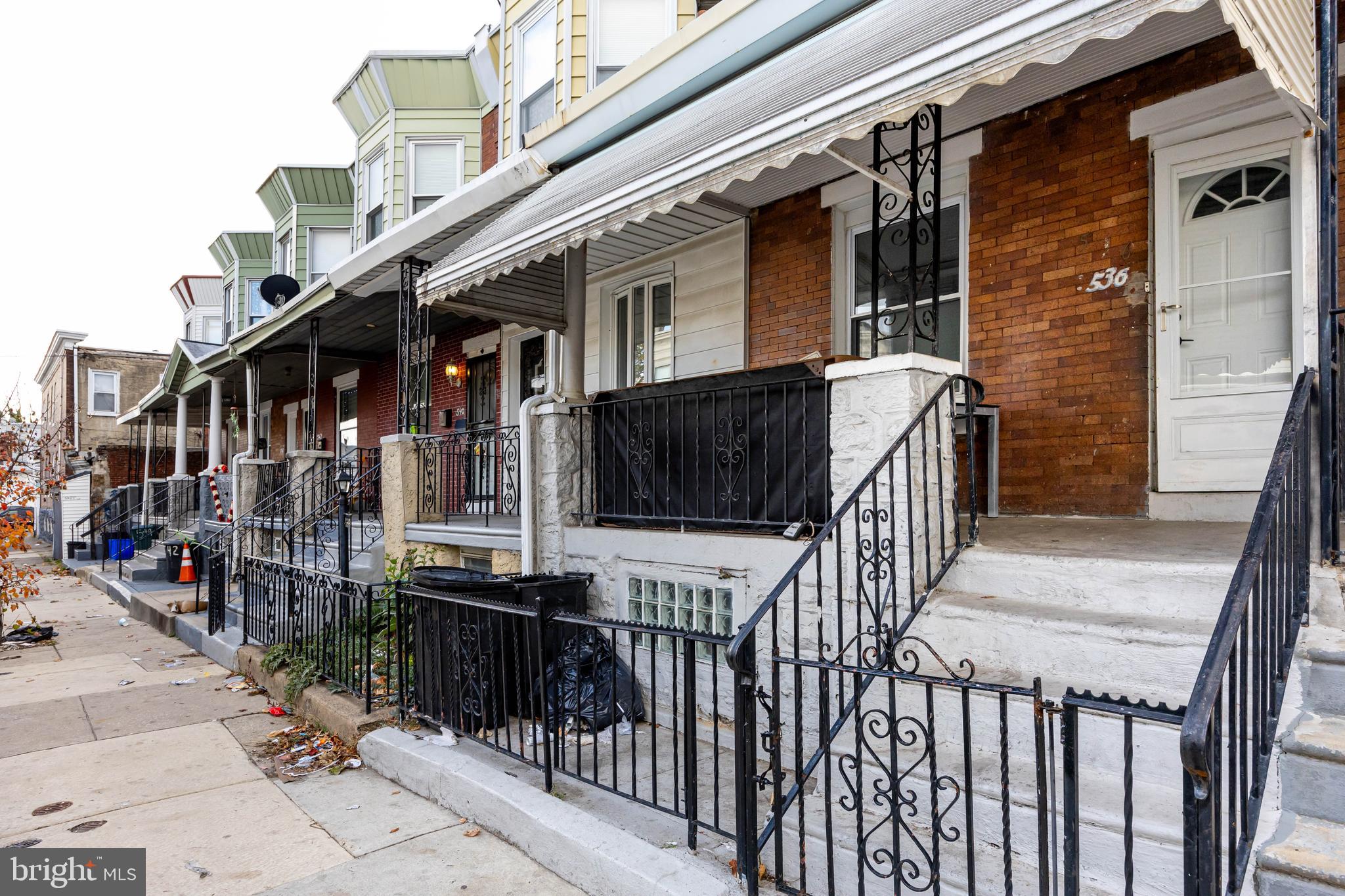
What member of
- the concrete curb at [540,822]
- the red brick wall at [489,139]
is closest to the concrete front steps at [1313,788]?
the concrete curb at [540,822]

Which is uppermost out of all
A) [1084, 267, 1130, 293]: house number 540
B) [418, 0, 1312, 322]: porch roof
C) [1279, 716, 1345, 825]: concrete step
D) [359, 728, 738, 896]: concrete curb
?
[418, 0, 1312, 322]: porch roof

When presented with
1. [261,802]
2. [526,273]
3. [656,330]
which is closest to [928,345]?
[656,330]

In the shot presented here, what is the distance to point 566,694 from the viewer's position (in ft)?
15.1

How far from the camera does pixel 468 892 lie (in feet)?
10.8

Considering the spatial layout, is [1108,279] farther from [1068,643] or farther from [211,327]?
[211,327]

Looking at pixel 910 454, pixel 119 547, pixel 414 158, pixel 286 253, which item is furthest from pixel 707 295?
pixel 119 547

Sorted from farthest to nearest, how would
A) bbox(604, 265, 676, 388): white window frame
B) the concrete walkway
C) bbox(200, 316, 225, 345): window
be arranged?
bbox(200, 316, 225, 345): window → bbox(604, 265, 676, 388): white window frame → the concrete walkway

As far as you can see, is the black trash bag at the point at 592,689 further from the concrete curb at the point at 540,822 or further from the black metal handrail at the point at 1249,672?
the black metal handrail at the point at 1249,672

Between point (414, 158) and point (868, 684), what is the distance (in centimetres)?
1289

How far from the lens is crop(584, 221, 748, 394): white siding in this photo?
316 inches

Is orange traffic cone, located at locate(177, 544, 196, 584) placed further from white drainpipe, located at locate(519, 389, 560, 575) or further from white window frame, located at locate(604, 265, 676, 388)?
white drainpipe, located at locate(519, 389, 560, 575)

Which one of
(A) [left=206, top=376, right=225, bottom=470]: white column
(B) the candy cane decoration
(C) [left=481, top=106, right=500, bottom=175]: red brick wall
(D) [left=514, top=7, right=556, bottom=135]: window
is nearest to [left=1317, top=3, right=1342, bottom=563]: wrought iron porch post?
(D) [left=514, top=7, right=556, bottom=135]: window

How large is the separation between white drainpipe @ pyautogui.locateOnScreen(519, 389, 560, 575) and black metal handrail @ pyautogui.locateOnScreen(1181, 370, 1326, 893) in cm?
474

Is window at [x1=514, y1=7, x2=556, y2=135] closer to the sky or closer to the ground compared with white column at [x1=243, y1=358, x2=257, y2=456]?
closer to the sky
